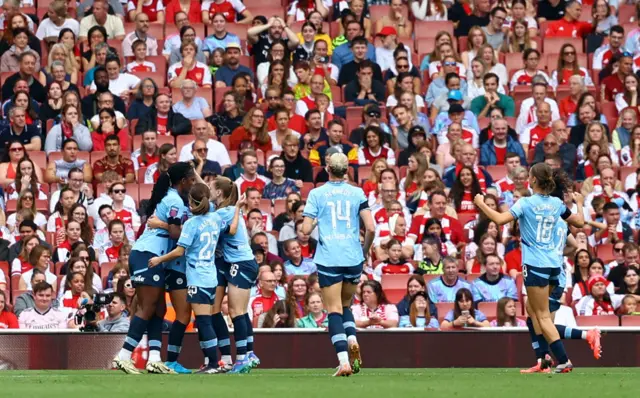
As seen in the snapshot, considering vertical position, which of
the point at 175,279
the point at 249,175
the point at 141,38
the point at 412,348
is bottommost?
the point at 412,348

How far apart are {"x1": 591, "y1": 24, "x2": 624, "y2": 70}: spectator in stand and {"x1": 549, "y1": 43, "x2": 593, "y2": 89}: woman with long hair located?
1.37ft

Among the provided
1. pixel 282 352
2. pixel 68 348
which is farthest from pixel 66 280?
pixel 282 352

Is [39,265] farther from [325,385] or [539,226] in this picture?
[325,385]

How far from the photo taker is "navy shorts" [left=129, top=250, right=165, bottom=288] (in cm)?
1265

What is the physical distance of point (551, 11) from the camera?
76.6 feet

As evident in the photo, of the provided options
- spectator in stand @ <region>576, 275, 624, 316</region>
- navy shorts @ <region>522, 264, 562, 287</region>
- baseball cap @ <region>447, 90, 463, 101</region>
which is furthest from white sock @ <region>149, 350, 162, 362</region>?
baseball cap @ <region>447, 90, 463, 101</region>

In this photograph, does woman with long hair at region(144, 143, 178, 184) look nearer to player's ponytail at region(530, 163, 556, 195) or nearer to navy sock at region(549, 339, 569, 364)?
player's ponytail at region(530, 163, 556, 195)

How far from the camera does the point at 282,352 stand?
1532 centimetres

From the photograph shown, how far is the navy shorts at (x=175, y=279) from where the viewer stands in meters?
12.8

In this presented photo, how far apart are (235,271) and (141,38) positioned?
938 cm

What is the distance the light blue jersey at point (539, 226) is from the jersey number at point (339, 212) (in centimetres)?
134

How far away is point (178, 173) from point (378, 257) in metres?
5.56

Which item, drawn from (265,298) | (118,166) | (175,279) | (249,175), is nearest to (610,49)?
(249,175)

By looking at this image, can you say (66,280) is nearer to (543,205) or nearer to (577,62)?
(543,205)
